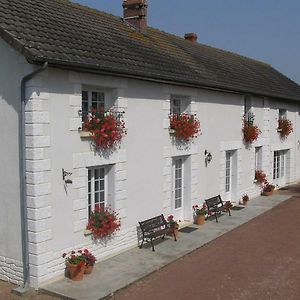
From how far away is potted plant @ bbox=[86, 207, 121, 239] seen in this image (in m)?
9.45

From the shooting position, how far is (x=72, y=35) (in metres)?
10.1

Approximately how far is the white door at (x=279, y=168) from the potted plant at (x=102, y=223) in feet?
41.0

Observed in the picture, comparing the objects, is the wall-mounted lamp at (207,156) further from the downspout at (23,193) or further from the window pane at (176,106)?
the downspout at (23,193)

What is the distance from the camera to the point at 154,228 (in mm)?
10969

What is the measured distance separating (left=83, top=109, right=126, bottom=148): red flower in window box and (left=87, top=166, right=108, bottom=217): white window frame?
2.12 ft

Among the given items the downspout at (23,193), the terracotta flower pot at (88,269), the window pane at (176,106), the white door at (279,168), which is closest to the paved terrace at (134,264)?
the terracotta flower pot at (88,269)

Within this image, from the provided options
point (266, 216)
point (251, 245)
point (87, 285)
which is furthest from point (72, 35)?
point (266, 216)

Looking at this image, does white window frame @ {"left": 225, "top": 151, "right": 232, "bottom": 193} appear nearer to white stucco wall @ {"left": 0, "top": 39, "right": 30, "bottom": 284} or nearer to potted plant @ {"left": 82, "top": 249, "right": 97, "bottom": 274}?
potted plant @ {"left": 82, "top": 249, "right": 97, "bottom": 274}

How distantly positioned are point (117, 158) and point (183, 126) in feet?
9.53

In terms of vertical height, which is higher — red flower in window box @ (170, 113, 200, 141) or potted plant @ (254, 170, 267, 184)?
red flower in window box @ (170, 113, 200, 141)

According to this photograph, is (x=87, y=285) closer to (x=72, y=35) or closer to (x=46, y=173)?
(x=46, y=173)

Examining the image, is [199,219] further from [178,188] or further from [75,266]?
[75,266]

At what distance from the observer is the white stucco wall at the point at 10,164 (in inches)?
330

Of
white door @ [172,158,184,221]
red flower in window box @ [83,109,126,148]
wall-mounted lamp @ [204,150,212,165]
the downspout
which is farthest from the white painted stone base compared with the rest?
wall-mounted lamp @ [204,150,212,165]
